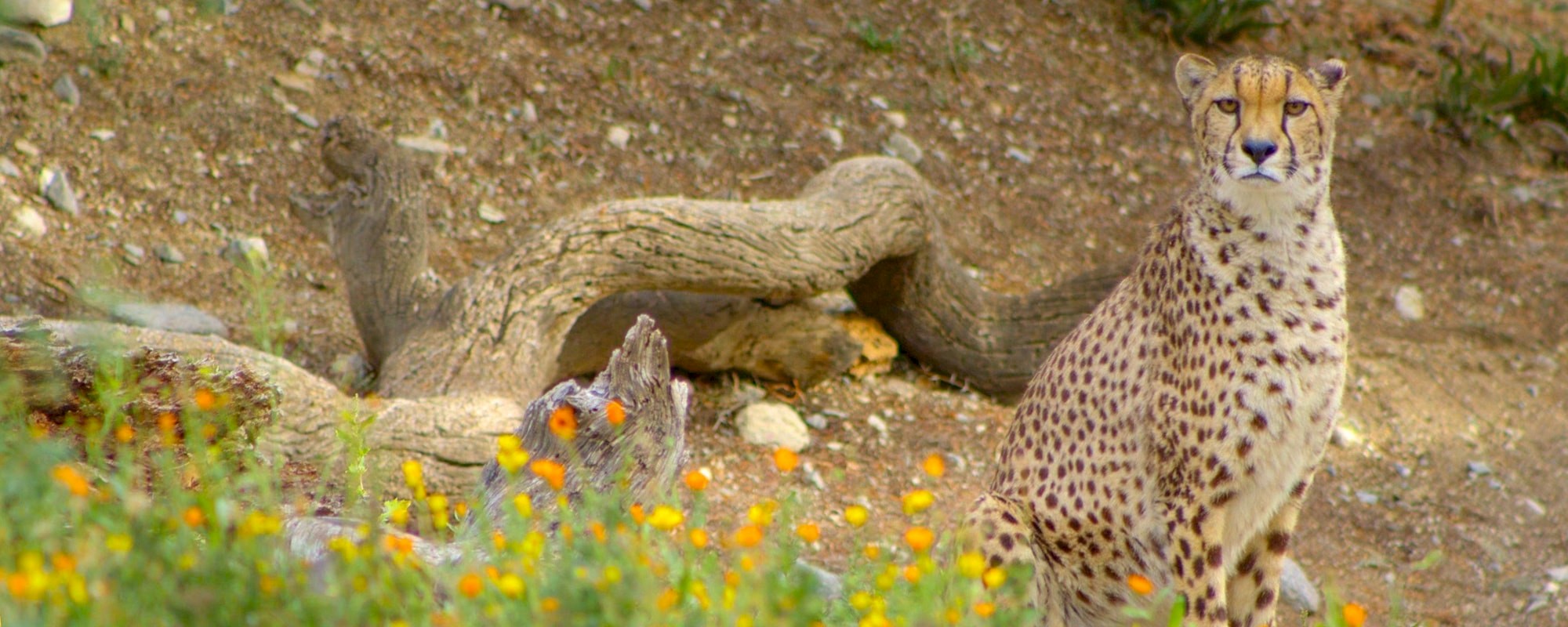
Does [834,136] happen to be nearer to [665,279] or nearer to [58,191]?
[665,279]

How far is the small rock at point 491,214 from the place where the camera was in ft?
19.6

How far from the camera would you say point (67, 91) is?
224 inches

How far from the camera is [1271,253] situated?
3.07 m

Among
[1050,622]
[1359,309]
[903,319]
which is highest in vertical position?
[1050,622]

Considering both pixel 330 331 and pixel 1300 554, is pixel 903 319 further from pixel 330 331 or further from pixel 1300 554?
pixel 330 331

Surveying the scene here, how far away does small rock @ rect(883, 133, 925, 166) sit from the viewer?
22.7ft

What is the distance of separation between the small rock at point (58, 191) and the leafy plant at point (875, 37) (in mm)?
4000

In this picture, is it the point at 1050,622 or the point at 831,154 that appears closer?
the point at 1050,622

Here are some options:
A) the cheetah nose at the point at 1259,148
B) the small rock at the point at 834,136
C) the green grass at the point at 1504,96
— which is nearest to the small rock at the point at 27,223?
the small rock at the point at 834,136

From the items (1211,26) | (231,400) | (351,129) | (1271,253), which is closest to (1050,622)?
(1271,253)

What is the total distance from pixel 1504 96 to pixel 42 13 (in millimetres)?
7424

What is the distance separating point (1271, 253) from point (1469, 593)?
7.76ft

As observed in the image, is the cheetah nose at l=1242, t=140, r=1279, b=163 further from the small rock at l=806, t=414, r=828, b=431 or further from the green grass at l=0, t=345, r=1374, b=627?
the small rock at l=806, t=414, r=828, b=431

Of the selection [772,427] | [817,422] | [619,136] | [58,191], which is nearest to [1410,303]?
[817,422]
